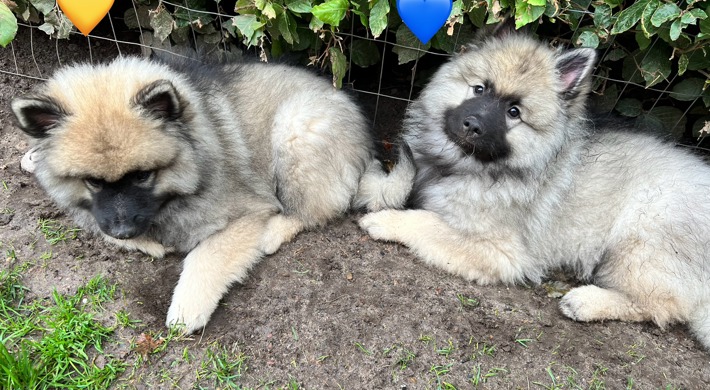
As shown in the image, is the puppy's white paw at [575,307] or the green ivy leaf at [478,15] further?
the green ivy leaf at [478,15]

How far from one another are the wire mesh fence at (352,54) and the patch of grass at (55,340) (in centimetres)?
178

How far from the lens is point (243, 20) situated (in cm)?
327

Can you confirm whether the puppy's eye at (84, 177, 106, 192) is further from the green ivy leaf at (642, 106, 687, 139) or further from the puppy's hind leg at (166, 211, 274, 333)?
the green ivy leaf at (642, 106, 687, 139)

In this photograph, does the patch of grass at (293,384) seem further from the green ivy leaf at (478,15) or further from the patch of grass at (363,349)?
the green ivy leaf at (478,15)

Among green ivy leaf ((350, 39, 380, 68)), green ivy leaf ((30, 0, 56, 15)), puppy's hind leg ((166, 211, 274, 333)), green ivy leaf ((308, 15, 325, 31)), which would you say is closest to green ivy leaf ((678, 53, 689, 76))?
Result: green ivy leaf ((350, 39, 380, 68))

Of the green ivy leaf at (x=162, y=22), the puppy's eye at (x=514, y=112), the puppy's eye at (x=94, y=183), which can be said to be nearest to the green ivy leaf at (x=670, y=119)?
the puppy's eye at (x=514, y=112)

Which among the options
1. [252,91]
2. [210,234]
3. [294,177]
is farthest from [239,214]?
[252,91]

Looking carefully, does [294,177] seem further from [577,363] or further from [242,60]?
[577,363]

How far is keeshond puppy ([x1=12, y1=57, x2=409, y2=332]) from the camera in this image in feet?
7.76

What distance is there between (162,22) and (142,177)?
1.67 m

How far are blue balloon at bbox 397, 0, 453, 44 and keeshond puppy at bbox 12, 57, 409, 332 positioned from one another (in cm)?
73

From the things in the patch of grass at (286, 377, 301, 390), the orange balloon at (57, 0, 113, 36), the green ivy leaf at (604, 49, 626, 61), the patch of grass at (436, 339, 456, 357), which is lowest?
the patch of grass at (286, 377, 301, 390)

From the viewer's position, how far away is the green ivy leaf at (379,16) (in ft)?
10.3

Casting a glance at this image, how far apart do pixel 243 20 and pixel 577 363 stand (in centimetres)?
278
